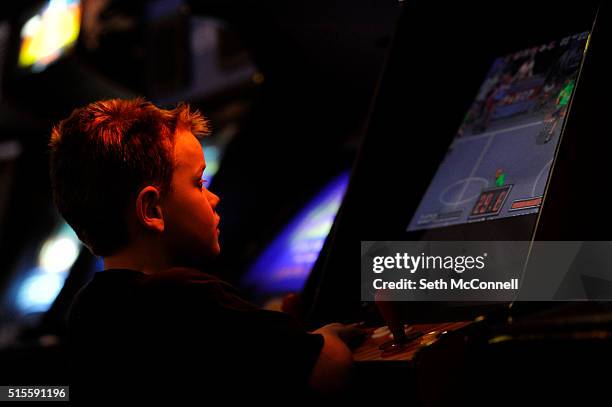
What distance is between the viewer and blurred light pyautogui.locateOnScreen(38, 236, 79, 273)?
4039 mm

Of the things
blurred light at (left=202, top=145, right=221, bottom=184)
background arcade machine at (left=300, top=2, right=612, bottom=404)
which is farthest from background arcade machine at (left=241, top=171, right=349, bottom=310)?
blurred light at (left=202, top=145, right=221, bottom=184)

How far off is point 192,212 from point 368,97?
1.49 metres

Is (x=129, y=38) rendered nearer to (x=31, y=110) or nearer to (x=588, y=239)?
(x=31, y=110)

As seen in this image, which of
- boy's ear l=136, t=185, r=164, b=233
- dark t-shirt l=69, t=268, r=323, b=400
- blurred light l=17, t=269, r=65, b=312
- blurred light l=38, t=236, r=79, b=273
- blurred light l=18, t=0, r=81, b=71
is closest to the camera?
dark t-shirt l=69, t=268, r=323, b=400

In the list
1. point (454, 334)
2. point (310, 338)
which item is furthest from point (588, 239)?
point (310, 338)

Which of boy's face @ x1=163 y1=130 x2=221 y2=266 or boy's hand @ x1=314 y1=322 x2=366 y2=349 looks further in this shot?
boy's face @ x1=163 y1=130 x2=221 y2=266

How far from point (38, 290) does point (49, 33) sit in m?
1.53

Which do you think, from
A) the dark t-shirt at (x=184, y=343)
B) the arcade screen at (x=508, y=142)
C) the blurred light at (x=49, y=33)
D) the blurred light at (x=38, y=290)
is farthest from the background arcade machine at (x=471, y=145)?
the blurred light at (x=38, y=290)

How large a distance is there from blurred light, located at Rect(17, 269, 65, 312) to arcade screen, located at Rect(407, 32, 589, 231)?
9.46ft

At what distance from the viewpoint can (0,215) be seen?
16.6ft

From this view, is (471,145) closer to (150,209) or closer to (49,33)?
(150,209)

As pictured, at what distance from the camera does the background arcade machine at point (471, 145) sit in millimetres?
919

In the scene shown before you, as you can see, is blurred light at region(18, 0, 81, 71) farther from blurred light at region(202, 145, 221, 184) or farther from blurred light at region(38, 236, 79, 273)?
blurred light at region(38, 236, 79, 273)

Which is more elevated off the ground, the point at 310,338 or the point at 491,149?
the point at 491,149
